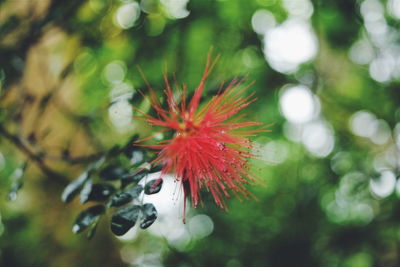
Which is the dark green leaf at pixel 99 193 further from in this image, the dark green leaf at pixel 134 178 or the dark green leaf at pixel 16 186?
the dark green leaf at pixel 16 186

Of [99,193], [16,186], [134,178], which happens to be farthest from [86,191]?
[16,186]

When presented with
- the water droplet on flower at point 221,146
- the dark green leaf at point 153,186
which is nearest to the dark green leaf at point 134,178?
the dark green leaf at point 153,186

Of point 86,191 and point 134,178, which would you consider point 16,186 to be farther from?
point 134,178

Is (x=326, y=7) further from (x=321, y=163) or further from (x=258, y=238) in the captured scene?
(x=258, y=238)

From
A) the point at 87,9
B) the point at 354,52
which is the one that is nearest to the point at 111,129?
the point at 87,9

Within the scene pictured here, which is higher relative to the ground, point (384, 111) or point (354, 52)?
point (354, 52)

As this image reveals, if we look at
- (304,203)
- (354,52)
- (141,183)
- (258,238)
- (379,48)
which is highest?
(141,183)
